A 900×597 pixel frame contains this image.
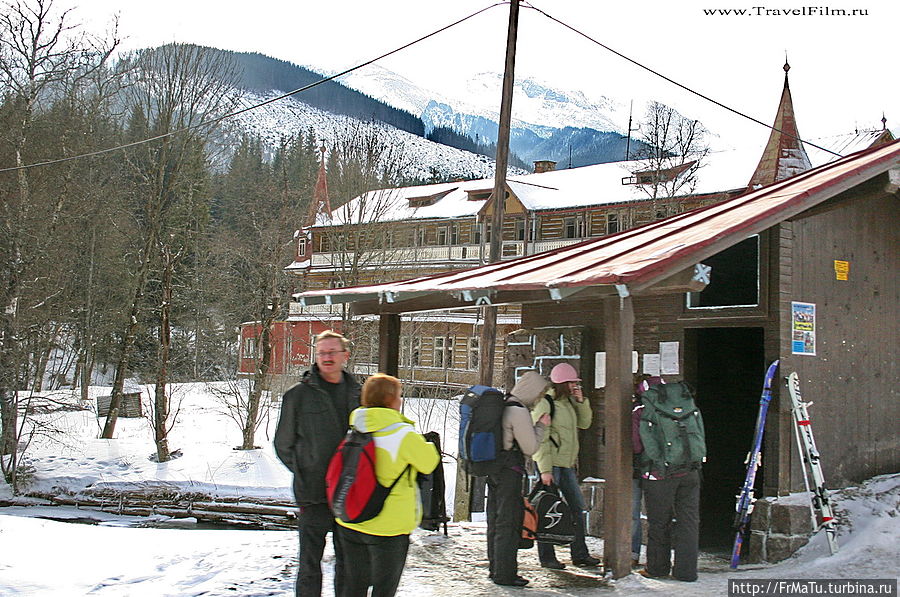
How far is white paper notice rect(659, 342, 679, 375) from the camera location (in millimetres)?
9297

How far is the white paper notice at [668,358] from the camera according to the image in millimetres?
9297

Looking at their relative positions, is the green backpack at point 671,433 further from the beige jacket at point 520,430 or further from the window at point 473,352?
the window at point 473,352

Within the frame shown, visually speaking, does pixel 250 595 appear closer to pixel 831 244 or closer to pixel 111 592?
pixel 111 592

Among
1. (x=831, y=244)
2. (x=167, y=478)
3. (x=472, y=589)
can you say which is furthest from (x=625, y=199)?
(x=472, y=589)

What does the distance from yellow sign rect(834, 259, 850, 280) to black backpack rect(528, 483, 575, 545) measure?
4.26 metres

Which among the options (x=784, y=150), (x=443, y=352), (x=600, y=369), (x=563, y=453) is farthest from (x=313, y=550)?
(x=443, y=352)

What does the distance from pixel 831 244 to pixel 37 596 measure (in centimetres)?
829

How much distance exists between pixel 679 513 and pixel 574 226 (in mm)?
35992

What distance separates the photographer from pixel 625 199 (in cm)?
4028

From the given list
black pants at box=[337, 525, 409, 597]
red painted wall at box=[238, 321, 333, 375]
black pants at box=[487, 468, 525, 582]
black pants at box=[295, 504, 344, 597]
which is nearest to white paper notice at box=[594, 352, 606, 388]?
black pants at box=[487, 468, 525, 582]

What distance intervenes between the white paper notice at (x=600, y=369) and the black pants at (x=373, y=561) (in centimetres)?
479

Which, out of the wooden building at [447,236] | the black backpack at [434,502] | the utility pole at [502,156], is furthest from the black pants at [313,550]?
the wooden building at [447,236]

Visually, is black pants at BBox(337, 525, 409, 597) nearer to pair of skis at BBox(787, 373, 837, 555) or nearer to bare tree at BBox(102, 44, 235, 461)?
pair of skis at BBox(787, 373, 837, 555)

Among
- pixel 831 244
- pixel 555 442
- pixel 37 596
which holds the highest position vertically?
pixel 831 244
